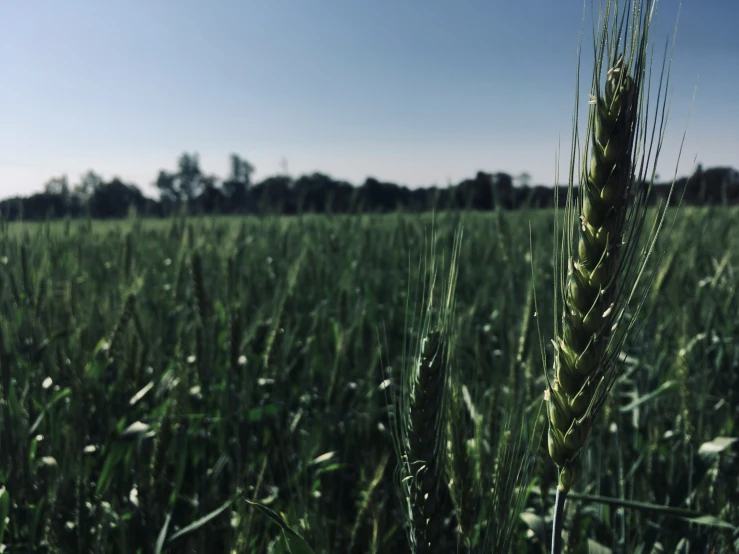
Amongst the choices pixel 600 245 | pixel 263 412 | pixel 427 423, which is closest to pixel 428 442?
pixel 427 423

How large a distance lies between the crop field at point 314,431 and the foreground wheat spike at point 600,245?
0.27 ft

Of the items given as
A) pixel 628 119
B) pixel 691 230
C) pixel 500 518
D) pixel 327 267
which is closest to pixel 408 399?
pixel 500 518

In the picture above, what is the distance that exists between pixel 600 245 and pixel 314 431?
59.0 inches

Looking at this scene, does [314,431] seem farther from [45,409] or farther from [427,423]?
→ [427,423]

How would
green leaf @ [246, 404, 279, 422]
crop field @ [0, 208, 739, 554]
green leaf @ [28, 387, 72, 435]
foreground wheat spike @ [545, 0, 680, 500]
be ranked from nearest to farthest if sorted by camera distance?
foreground wheat spike @ [545, 0, 680, 500], crop field @ [0, 208, 739, 554], green leaf @ [28, 387, 72, 435], green leaf @ [246, 404, 279, 422]

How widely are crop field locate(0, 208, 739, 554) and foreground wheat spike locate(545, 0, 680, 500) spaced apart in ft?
0.27

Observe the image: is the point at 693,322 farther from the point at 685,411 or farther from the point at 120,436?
the point at 120,436

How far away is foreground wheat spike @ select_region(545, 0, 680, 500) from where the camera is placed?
699 millimetres

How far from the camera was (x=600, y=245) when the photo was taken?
707mm

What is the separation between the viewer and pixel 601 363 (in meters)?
0.71

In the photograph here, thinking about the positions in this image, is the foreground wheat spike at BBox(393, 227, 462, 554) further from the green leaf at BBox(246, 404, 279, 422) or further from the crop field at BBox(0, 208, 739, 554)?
the green leaf at BBox(246, 404, 279, 422)

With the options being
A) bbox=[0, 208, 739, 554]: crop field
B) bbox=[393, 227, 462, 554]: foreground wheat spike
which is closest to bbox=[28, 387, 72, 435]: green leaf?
bbox=[0, 208, 739, 554]: crop field

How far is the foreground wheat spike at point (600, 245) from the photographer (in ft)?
2.29

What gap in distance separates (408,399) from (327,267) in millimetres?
3100
